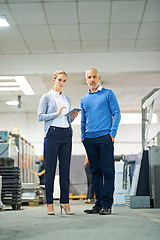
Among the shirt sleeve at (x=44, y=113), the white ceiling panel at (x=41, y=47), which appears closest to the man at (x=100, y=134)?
the shirt sleeve at (x=44, y=113)

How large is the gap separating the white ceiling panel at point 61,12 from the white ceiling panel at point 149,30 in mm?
1256

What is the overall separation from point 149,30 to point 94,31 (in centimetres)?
A: 99

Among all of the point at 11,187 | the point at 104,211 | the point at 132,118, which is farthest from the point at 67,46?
the point at 132,118

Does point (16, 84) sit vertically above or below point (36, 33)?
below

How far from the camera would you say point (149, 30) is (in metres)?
6.67

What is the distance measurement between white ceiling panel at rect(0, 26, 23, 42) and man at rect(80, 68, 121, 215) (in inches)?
143

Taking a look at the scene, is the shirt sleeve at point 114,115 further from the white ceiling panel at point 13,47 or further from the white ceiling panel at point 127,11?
the white ceiling panel at point 13,47

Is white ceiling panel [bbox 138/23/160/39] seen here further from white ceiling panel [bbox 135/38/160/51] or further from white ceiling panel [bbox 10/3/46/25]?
white ceiling panel [bbox 10/3/46/25]

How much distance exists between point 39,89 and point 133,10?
209 inches

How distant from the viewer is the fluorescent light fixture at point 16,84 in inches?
365

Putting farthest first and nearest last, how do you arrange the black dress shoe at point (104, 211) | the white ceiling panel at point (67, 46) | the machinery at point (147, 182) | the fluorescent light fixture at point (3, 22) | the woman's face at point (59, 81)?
the white ceiling panel at point (67, 46)
the fluorescent light fixture at point (3, 22)
the machinery at point (147, 182)
the woman's face at point (59, 81)
the black dress shoe at point (104, 211)

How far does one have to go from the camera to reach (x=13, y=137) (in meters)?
7.74

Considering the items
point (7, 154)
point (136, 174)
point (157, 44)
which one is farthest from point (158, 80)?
point (7, 154)

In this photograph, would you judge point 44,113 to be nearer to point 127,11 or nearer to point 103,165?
point 103,165
